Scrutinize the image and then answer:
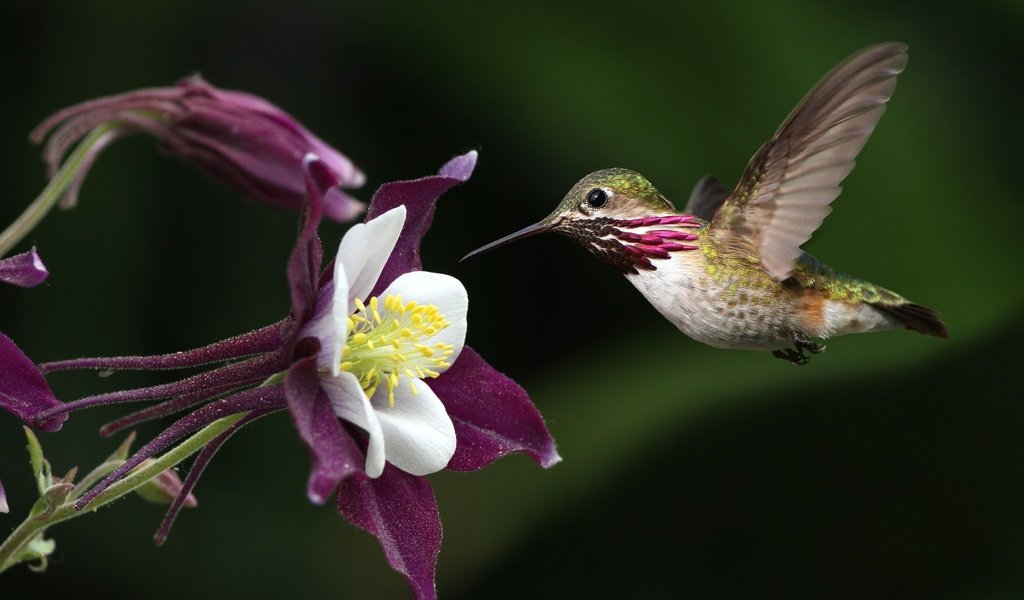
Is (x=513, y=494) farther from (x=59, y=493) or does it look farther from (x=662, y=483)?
(x=59, y=493)

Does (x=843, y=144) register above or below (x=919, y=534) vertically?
above

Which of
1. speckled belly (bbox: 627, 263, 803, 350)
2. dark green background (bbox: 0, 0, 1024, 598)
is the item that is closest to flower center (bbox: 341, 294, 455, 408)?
speckled belly (bbox: 627, 263, 803, 350)

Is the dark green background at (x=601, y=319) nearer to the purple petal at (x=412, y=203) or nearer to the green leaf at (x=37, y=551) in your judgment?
the green leaf at (x=37, y=551)

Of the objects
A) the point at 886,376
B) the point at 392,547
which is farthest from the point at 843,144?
the point at 886,376

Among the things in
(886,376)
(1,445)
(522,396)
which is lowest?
(1,445)

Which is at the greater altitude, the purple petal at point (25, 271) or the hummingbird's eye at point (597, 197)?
the hummingbird's eye at point (597, 197)

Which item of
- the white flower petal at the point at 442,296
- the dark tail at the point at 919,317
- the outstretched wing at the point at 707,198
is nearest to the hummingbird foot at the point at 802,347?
the dark tail at the point at 919,317

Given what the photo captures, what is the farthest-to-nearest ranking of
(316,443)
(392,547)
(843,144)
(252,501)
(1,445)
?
(252,501)
(1,445)
(843,144)
(392,547)
(316,443)

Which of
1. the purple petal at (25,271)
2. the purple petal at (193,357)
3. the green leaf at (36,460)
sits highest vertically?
the purple petal at (25,271)

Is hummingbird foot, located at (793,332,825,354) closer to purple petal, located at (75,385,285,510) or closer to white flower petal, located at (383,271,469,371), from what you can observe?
white flower petal, located at (383,271,469,371)
